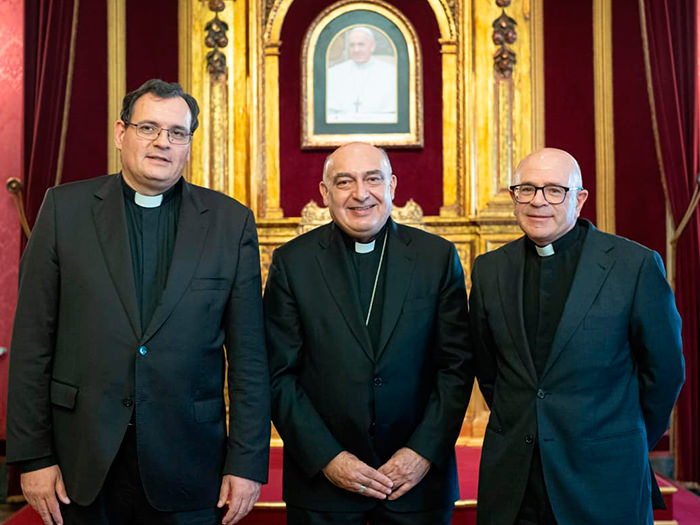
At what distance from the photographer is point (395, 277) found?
7.86ft

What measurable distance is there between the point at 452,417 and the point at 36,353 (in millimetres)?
1172

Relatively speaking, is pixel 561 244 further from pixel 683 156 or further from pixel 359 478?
pixel 683 156

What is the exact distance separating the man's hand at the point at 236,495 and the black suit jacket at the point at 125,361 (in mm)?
24

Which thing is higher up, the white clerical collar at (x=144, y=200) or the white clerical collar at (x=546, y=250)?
the white clerical collar at (x=144, y=200)

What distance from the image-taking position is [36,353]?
6.73ft

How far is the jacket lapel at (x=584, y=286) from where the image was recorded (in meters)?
2.20

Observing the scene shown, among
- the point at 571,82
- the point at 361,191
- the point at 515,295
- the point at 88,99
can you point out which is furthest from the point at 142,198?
the point at 571,82

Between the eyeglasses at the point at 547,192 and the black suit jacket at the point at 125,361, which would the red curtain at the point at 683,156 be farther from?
the black suit jacket at the point at 125,361

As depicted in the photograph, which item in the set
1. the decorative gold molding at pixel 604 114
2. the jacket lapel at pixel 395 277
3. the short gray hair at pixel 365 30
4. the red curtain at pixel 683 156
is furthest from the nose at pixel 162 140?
the decorative gold molding at pixel 604 114

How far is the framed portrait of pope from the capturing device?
5.14m

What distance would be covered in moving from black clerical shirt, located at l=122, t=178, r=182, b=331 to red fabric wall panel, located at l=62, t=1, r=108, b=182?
3.01 m

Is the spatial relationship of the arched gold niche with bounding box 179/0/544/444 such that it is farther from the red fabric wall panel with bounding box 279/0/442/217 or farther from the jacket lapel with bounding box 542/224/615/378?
the jacket lapel with bounding box 542/224/615/378

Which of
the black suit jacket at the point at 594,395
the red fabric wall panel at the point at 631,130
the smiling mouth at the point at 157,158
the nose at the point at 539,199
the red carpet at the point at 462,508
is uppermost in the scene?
the red fabric wall panel at the point at 631,130

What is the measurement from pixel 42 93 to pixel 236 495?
321cm
